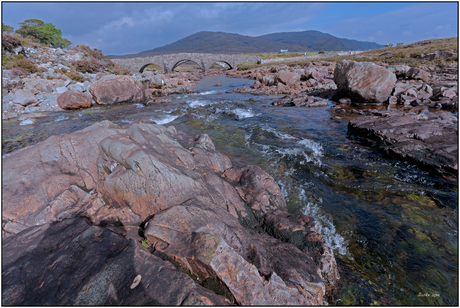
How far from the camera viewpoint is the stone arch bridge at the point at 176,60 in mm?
57406

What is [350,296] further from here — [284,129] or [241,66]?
[241,66]

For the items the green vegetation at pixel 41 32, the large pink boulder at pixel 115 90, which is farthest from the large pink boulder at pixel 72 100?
the green vegetation at pixel 41 32

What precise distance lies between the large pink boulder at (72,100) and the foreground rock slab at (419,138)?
2356 cm

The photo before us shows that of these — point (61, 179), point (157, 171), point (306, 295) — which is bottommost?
point (306, 295)

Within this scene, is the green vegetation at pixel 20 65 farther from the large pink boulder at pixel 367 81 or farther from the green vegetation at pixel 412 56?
the green vegetation at pixel 412 56

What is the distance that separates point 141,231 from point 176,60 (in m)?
69.6

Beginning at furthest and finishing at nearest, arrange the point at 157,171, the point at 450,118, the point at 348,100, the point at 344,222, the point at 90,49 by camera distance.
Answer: the point at 90,49, the point at 348,100, the point at 450,118, the point at 344,222, the point at 157,171

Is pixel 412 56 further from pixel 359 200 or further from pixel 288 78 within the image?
pixel 359 200

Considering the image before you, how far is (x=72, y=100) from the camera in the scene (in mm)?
18828

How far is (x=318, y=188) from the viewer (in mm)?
7898

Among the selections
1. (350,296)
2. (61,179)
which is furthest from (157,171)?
(350,296)

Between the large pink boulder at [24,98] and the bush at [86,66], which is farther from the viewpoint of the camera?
the bush at [86,66]

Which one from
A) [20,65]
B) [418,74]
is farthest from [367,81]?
[20,65]

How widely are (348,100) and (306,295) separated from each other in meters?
22.0
